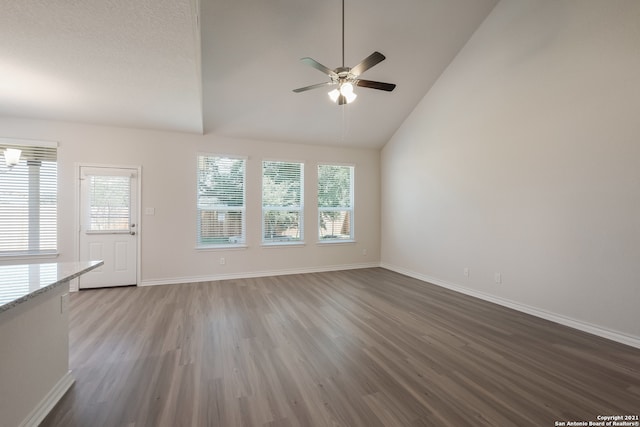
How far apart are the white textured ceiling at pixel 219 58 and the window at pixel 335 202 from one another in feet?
3.18

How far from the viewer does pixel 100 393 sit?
1.93 metres

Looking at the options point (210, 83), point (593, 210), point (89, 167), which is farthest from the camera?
point (89, 167)

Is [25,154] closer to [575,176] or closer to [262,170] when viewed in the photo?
[262,170]

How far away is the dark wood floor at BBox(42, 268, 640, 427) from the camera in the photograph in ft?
5.74

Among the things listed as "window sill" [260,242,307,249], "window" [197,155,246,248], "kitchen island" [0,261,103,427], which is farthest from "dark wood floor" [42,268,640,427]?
"window sill" [260,242,307,249]

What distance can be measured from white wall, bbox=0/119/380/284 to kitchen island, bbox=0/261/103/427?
287cm

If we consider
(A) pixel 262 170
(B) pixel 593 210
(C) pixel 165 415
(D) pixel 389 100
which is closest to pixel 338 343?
(C) pixel 165 415

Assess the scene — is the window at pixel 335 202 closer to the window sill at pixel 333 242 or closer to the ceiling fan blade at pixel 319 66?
the window sill at pixel 333 242

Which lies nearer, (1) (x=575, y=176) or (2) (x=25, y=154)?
(1) (x=575, y=176)

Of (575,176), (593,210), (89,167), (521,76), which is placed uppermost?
(521,76)

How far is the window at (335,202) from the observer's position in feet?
19.8

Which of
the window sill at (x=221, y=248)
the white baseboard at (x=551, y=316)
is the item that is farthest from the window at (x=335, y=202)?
the white baseboard at (x=551, y=316)

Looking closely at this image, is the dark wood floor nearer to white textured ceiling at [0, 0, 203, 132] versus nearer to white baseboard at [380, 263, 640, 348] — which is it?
white baseboard at [380, 263, 640, 348]

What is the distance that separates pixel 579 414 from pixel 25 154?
276 inches
